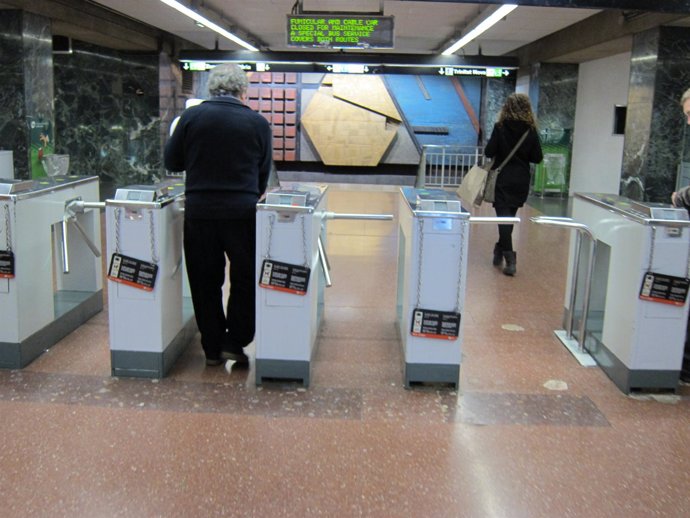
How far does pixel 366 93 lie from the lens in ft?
40.8

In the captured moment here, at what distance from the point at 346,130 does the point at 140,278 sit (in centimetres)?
975

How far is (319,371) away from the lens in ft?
10.7

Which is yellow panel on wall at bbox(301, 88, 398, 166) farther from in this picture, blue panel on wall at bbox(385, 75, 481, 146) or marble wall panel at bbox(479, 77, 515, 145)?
marble wall panel at bbox(479, 77, 515, 145)

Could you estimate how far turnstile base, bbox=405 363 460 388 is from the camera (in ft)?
9.93

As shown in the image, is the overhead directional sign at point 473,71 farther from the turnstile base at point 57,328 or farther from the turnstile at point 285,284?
the turnstile at point 285,284

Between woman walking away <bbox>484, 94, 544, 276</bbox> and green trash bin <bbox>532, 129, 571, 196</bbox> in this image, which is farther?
green trash bin <bbox>532, 129, 571, 196</bbox>

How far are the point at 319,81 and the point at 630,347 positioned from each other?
10.3m

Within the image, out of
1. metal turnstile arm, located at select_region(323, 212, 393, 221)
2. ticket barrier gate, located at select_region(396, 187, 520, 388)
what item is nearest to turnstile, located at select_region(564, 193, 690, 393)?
ticket barrier gate, located at select_region(396, 187, 520, 388)

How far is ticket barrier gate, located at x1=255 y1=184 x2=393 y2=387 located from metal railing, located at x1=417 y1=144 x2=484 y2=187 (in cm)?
892

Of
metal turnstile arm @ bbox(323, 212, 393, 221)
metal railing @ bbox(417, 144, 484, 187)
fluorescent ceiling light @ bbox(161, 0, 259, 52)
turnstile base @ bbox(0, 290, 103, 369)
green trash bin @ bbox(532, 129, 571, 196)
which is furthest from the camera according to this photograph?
metal railing @ bbox(417, 144, 484, 187)

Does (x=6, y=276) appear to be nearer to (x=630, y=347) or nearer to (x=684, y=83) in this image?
(x=630, y=347)

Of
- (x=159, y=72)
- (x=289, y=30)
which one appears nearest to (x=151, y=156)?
(x=159, y=72)

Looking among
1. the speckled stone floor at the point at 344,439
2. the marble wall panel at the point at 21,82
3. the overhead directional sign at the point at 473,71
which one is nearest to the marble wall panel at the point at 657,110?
the overhead directional sign at the point at 473,71

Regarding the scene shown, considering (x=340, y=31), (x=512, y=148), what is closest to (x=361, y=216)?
(x=512, y=148)
